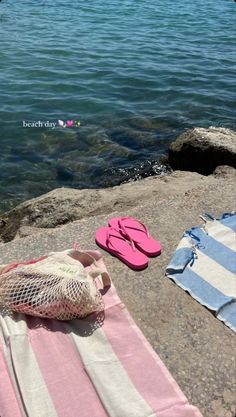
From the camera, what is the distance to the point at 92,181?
7250 millimetres

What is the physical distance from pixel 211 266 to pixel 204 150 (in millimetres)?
3245

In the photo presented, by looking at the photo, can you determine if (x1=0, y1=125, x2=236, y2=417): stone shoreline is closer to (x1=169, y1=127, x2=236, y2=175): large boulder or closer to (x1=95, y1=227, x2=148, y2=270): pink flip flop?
(x1=95, y1=227, x2=148, y2=270): pink flip flop

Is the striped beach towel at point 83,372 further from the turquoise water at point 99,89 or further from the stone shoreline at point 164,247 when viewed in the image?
the turquoise water at point 99,89

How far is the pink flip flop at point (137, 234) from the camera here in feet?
13.4

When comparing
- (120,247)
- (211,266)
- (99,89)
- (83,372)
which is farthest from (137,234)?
(99,89)

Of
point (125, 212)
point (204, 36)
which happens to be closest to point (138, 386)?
point (125, 212)

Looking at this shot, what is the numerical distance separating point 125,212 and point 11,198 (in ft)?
8.66

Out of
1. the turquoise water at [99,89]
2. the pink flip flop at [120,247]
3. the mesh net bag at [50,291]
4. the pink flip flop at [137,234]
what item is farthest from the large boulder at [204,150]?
the mesh net bag at [50,291]

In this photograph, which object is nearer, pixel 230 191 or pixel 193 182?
pixel 230 191

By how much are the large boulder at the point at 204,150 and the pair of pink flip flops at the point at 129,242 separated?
2.64 m

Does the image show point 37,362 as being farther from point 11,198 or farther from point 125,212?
point 11,198

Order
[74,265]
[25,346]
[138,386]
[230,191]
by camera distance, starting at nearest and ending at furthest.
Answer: [138,386] → [25,346] → [74,265] → [230,191]

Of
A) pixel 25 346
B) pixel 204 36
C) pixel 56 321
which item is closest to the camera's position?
pixel 25 346

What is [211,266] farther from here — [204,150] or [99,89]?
[99,89]
